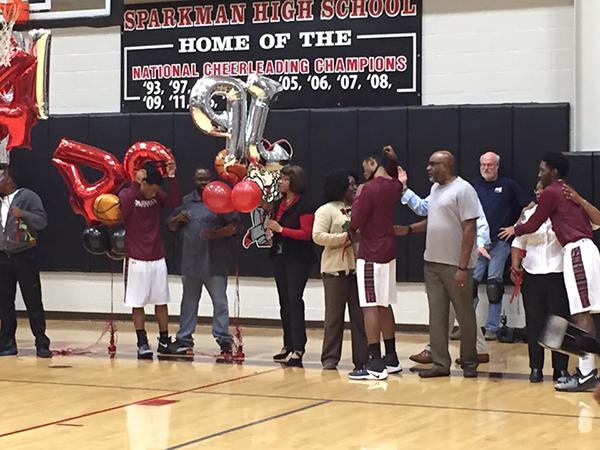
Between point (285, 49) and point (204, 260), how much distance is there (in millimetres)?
3748

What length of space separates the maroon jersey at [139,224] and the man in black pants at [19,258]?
87 cm

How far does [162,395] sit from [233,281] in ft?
17.2

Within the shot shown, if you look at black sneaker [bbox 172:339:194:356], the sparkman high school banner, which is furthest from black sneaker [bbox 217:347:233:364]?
the sparkman high school banner

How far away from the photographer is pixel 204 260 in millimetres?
10945

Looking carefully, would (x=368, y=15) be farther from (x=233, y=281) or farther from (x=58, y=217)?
(x=58, y=217)

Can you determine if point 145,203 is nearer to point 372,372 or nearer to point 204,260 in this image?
point 204,260

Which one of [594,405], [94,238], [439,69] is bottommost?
[594,405]

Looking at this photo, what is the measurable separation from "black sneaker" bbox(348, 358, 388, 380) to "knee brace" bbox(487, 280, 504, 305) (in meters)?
2.96

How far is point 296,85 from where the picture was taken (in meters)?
13.7

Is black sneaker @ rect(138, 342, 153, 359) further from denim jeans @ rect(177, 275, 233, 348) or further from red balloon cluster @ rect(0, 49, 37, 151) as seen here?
red balloon cluster @ rect(0, 49, 37, 151)

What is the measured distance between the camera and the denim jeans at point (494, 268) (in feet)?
40.3

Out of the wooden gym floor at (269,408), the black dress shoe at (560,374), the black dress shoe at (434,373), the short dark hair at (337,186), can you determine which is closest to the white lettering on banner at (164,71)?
the wooden gym floor at (269,408)

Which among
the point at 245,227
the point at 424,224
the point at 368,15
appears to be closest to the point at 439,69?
the point at 368,15

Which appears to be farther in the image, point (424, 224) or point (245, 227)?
point (245, 227)
